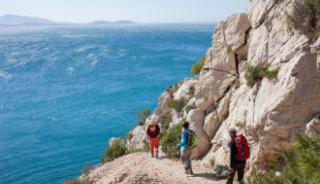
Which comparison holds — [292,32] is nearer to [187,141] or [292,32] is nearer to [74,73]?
[187,141]

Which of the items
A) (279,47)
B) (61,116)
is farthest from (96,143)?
(279,47)

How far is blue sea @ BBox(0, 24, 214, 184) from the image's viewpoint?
37.7 m

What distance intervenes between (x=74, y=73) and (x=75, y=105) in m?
23.2

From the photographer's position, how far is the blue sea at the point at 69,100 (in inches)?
1484

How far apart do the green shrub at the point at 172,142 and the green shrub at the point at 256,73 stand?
4.68 m

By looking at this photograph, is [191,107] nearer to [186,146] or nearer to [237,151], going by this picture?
[186,146]

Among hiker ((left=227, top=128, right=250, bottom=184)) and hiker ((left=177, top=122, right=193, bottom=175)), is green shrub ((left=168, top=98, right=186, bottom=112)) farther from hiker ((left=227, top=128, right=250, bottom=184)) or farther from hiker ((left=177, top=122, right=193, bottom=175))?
hiker ((left=227, top=128, right=250, bottom=184))

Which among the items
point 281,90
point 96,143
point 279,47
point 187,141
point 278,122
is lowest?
point 96,143

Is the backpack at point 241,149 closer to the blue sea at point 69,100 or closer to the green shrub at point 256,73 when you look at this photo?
the green shrub at point 256,73

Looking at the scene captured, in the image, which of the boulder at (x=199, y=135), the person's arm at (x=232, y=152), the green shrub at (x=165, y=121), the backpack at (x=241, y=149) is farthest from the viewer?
the green shrub at (x=165, y=121)

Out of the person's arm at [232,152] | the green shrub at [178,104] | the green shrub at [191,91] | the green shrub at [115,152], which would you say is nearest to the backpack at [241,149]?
the person's arm at [232,152]

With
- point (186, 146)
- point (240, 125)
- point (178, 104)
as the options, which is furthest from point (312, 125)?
point (178, 104)

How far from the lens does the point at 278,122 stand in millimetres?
12867

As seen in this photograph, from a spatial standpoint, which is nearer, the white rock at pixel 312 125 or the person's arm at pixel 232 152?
the person's arm at pixel 232 152
